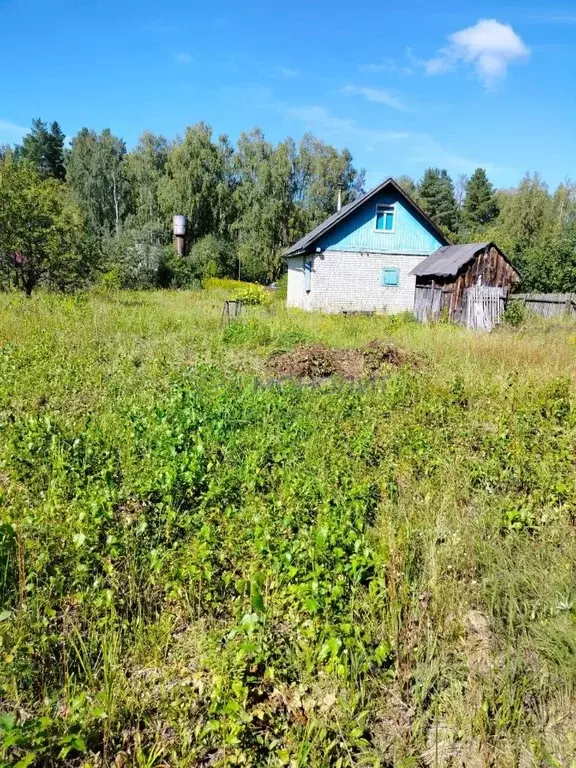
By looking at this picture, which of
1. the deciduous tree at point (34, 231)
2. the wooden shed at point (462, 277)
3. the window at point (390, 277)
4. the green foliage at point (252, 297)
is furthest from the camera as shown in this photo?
the window at point (390, 277)

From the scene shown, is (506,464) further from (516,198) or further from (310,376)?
(516,198)

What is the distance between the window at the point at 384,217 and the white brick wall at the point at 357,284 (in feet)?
3.70

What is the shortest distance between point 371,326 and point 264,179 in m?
25.8

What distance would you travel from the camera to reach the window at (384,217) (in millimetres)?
19516

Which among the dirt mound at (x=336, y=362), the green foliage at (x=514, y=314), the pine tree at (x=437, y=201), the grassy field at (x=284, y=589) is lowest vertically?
the grassy field at (x=284, y=589)

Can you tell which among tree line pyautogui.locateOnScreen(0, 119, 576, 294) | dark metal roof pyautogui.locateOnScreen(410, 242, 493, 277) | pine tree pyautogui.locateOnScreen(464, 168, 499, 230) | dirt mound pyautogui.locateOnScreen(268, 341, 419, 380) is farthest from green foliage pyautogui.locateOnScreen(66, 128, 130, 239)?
pine tree pyautogui.locateOnScreen(464, 168, 499, 230)

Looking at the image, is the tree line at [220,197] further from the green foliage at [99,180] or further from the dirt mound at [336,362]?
the dirt mound at [336,362]

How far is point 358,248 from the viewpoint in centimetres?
1948

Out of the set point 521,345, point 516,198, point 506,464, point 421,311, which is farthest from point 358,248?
point 516,198

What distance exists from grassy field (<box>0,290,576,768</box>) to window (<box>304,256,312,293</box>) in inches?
595

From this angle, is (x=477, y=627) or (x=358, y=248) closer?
(x=477, y=627)

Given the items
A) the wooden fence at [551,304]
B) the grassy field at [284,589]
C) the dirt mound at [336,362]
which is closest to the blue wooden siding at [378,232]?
the wooden fence at [551,304]

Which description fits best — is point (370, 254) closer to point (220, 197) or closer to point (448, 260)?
point (448, 260)

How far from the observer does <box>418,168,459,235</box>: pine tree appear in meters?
53.3
